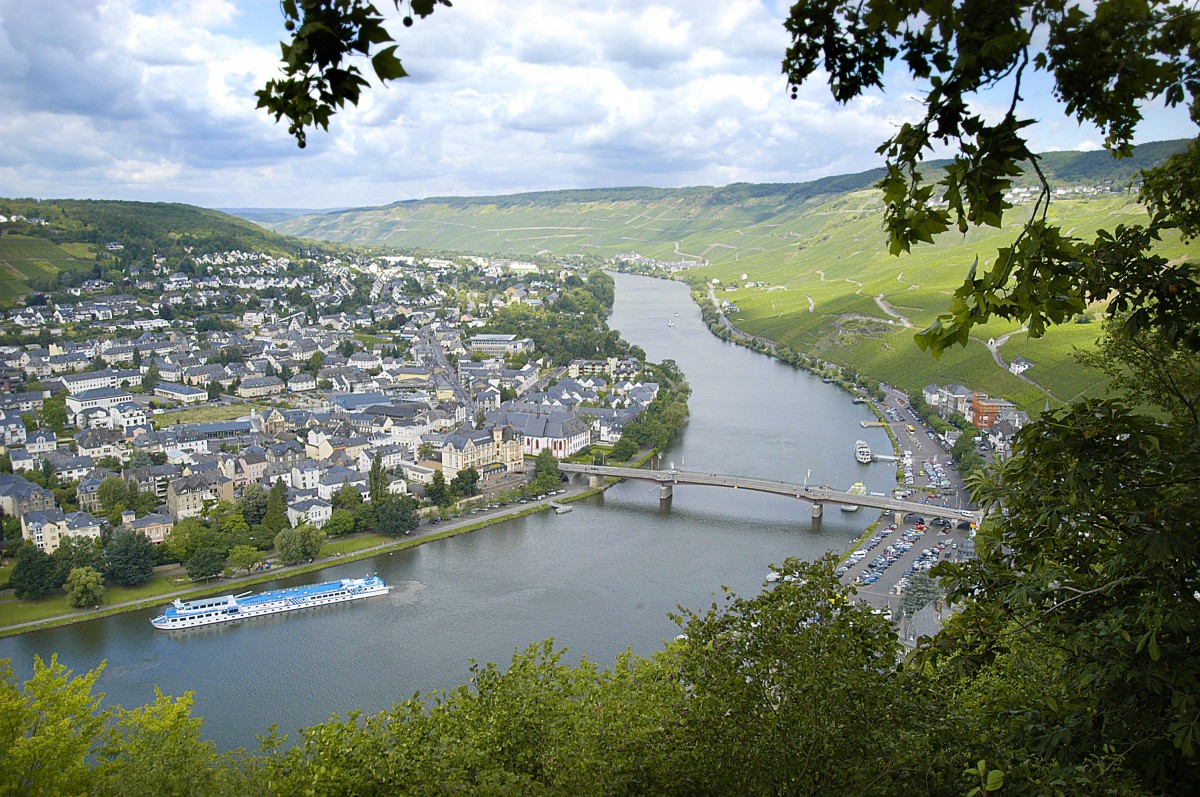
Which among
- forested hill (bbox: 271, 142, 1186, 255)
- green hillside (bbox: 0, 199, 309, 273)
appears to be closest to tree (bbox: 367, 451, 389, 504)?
green hillside (bbox: 0, 199, 309, 273)

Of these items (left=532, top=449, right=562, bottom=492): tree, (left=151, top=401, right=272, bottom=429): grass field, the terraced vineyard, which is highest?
the terraced vineyard

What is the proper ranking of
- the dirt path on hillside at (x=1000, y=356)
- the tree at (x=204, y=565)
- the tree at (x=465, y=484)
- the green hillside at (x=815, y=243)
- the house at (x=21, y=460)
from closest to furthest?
the tree at (x=204, y=565), the tree at (x=465, y=484), the house at (x=21, y=460), the dirt path on hillside at (x=1000, y=356), the green hillside at (x=815, y=243)

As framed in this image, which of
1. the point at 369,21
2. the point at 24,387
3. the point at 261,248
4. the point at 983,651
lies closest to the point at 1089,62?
the point at 369,21

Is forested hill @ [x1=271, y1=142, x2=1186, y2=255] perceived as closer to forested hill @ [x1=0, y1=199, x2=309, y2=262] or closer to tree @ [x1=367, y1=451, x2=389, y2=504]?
forested hill @ [x1=0, y1=199, x2=309, y2=262]

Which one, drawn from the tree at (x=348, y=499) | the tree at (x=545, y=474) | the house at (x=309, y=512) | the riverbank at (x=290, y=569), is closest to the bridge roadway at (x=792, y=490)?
the tree at (x=545, y=474)

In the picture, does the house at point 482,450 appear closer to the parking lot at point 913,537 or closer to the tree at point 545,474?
the tree at point 545,474

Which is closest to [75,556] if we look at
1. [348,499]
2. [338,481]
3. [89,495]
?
[89,495]
